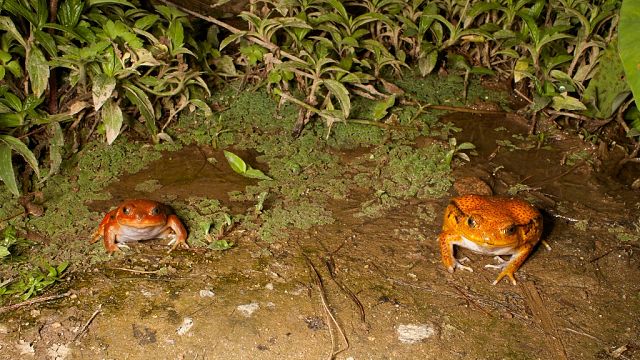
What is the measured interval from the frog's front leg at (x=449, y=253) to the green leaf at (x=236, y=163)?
5.27 ft

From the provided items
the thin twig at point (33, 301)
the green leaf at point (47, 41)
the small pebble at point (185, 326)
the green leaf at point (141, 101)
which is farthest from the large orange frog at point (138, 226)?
the green leaf at point (47, 41)

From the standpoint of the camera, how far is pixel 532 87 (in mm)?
5551

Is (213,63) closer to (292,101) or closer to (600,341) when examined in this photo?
(292,101)

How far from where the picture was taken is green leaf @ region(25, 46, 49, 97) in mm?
4012

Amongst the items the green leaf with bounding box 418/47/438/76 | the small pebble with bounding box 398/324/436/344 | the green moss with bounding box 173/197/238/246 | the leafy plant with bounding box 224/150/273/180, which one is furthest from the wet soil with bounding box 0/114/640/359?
the green leaf with bounding box 418/47/438/76

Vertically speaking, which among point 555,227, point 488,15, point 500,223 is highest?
point 488,15

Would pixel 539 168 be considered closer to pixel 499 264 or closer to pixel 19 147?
pixel 499 264

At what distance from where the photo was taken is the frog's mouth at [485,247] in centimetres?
345

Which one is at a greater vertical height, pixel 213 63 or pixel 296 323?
pixel 213 63

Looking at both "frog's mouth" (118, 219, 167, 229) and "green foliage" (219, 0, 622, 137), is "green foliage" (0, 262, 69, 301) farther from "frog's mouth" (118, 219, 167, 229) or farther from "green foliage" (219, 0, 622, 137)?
"green foliage" (219, 0, 622, 137)

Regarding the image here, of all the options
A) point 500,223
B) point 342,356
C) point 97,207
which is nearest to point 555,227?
point 500,223

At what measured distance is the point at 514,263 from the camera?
11.6 ft

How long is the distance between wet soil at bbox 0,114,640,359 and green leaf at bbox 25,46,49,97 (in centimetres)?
87

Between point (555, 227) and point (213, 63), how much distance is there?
323 centimetres
